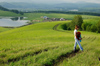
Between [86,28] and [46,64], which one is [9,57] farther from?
[86,28]

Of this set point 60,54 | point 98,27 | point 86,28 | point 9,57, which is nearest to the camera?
point 9,57

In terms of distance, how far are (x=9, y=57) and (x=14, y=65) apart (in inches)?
85.1

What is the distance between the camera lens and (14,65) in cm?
1068

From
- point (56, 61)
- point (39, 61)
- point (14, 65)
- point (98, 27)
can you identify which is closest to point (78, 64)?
point (56, 61)

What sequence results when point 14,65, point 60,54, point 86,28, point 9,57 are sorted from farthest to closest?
point 86,28
point 60,54
point 9,57
point 14,65

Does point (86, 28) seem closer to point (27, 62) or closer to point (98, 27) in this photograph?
point (98, 27)

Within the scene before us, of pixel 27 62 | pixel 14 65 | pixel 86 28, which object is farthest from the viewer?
pixel 86 28

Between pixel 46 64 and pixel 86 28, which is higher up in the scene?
pixel 46 64

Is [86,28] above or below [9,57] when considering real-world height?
below

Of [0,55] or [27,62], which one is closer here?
[27,62]

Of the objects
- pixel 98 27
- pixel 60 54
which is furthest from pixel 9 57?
pixel 98 27

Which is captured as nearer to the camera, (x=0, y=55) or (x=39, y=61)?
(x=39, y=61)

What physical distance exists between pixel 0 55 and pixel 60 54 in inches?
279

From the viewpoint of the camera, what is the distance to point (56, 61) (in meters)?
Answer: 12.6
